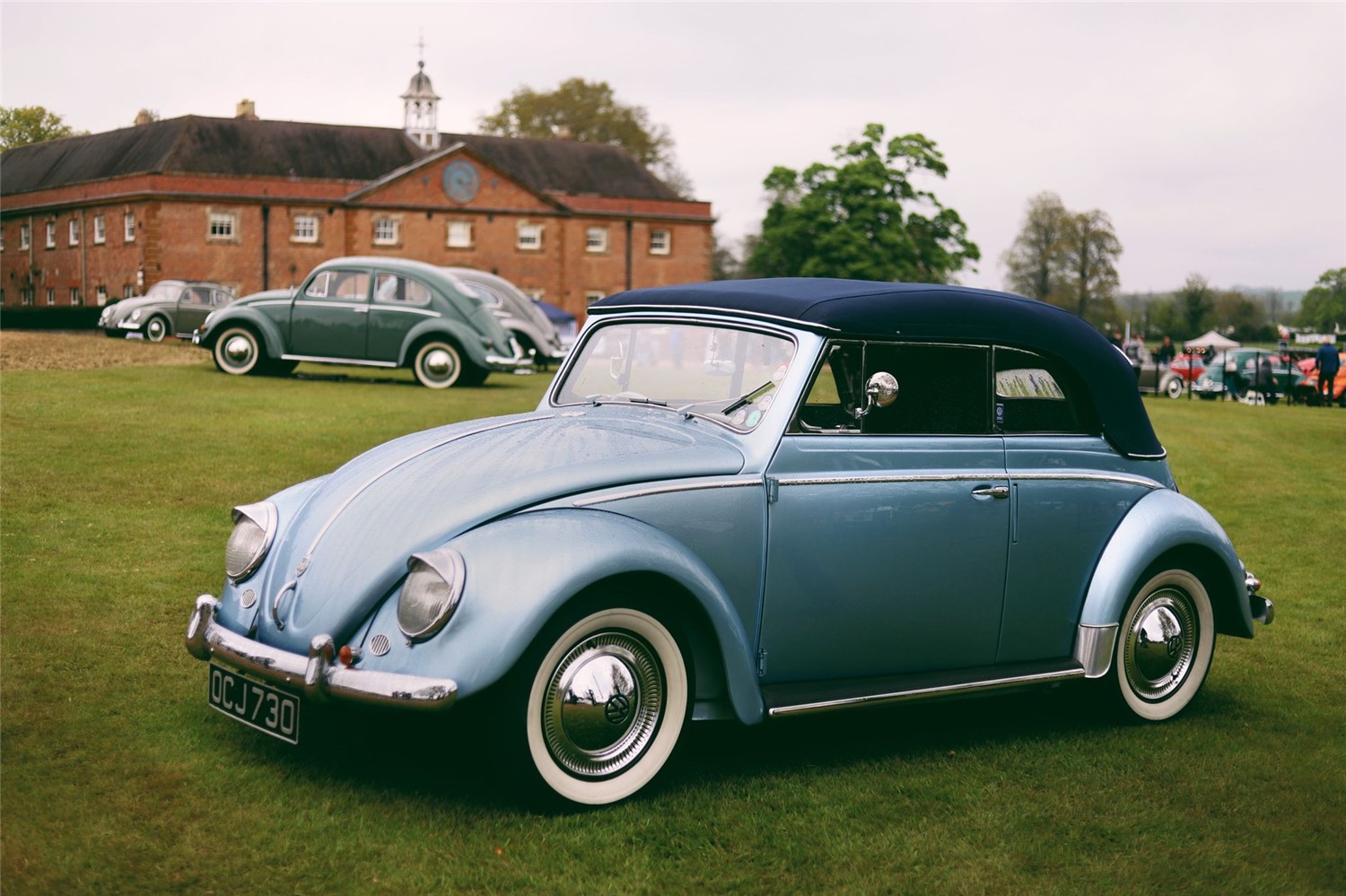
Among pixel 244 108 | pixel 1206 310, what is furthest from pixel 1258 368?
pixel 1206 310

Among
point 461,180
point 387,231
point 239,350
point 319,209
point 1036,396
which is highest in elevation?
point 461,180

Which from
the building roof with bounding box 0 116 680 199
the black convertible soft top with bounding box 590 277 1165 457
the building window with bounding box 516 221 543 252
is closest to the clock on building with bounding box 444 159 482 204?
the building roof with bounding box 0 116 680 199

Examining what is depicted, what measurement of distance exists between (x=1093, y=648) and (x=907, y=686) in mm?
1001

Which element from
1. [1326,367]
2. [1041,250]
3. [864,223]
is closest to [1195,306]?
[1041,250]

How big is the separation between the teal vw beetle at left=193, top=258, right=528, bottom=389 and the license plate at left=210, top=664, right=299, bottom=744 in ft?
53.8

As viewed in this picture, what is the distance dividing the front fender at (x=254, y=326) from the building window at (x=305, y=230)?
4137 cm

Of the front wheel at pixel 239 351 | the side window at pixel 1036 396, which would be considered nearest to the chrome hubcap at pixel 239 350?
the front wheel at pixel 239 351

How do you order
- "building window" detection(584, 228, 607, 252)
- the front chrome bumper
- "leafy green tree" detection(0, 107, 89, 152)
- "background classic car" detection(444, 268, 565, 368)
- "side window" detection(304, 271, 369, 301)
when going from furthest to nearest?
"building window" detection(584, 228, 607, 252)
"background classic car" detection(444, 268, 565, 368)
"side window" detection(304, 271, 369, 301)
"leafy green tree" detection(0, 107, 89, 152)
the front chrome bumper

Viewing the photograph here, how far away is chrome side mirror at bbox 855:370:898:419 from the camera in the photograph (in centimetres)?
510

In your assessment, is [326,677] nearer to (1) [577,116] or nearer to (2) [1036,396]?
(2) [1036,396]

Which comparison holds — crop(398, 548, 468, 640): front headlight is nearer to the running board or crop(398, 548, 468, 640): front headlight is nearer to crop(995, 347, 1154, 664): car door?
the running board

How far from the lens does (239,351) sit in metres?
20.3

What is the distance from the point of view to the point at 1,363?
18.8 metres

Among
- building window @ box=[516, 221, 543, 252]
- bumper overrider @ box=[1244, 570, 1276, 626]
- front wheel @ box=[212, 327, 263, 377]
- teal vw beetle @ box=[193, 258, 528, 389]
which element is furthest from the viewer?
building window @ box=[516, 221, 543, 252]
